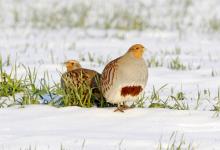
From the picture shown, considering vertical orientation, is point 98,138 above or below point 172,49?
below

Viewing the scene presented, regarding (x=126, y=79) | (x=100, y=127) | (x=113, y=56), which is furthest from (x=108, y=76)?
(x=113, y=56)

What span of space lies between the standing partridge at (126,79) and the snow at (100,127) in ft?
0.46

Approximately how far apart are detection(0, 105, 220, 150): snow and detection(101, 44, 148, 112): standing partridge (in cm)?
14

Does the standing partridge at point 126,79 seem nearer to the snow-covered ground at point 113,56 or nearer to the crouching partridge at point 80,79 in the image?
the snow-covered ground at point 113,56

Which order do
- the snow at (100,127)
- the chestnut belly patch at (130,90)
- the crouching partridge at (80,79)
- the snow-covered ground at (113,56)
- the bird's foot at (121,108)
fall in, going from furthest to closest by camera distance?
the crouching partridge at (80,79) < the bird's foot at (121,108) < the chestnut belly patch at (130,90) < the snow-covered ground at (113,56) < the snow at (100,127)

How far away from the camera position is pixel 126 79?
4.93 m

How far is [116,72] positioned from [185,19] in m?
10.2

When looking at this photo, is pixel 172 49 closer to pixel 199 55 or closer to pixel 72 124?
pixel 199 55

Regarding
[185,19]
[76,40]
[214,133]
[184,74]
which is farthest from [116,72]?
[185,19]

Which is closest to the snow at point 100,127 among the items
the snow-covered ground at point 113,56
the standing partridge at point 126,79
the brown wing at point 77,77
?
the snow-covered ground at point 113,56

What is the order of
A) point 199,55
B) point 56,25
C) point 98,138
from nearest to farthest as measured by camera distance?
point 98,138, point 199,55, point 56,25

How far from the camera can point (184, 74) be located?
302 inches

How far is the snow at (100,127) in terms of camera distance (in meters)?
4.22

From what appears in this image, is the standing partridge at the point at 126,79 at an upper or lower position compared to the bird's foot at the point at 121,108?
upper
